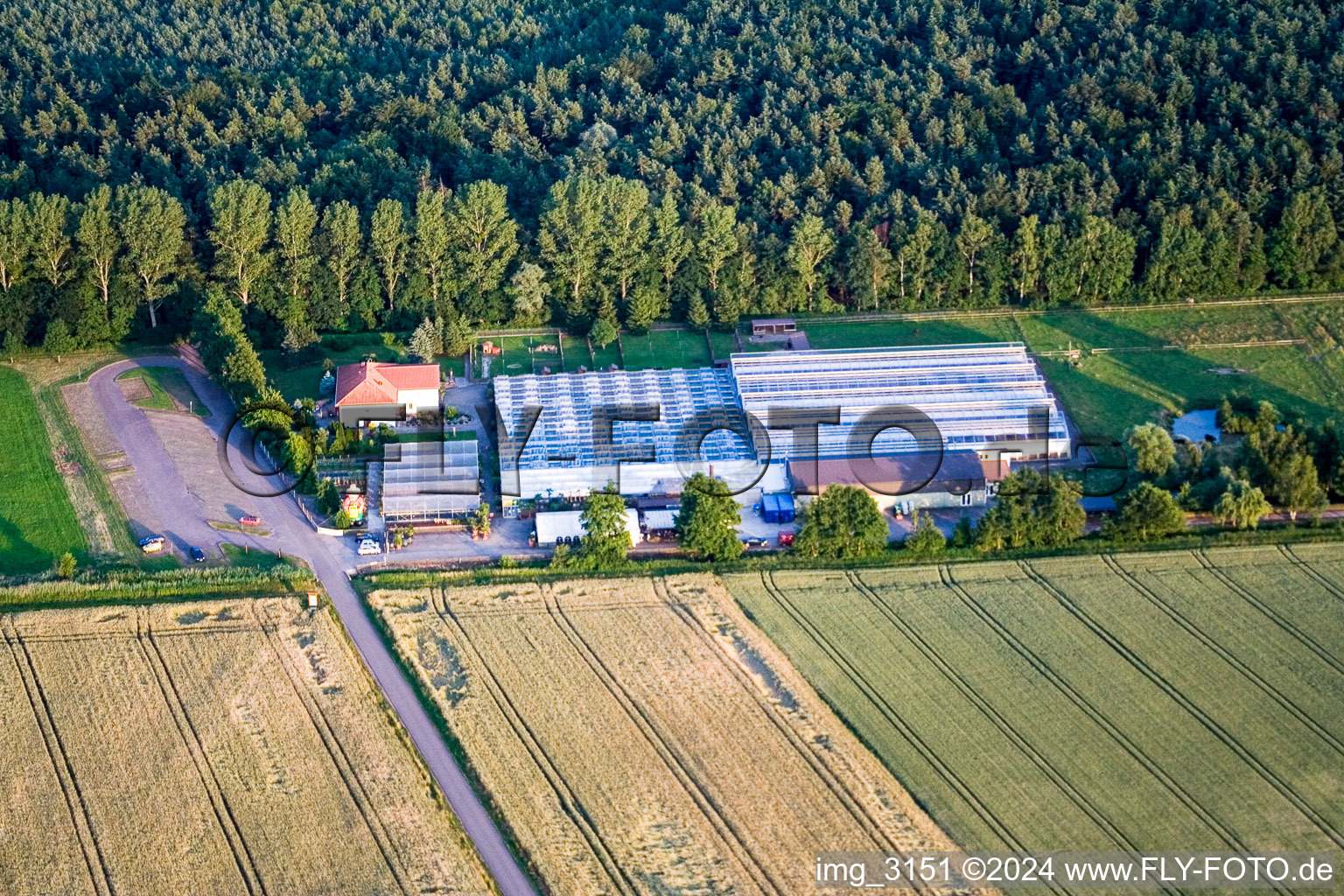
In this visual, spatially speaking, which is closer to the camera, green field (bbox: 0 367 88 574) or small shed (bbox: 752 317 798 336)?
green field (bbox: 0 367 88 574)

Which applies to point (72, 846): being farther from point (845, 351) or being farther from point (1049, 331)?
point (1049, 331)

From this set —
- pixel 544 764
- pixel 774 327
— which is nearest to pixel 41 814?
pixel 544 764

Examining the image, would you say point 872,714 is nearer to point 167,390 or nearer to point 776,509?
point 776,509

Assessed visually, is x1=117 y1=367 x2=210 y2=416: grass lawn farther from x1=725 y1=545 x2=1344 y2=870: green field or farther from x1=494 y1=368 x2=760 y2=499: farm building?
x1=725 y1=545 x2=1344 y2=870: green field

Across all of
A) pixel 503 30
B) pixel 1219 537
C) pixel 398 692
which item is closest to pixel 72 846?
pixel 398 692

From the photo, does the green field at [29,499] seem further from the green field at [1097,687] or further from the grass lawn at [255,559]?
the green field at [1097,687]

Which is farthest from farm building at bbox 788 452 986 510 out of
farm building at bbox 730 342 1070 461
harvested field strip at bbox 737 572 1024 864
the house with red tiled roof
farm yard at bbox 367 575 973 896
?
the house with red tiled roof
